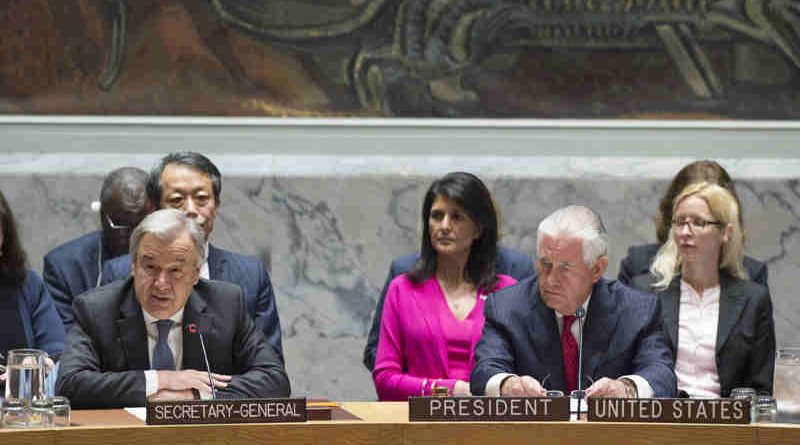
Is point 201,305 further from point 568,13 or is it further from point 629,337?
point 568,13

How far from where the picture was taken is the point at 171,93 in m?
8.70

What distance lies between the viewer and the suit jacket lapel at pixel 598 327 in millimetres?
5727

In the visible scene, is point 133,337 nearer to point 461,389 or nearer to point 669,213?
point 461,389

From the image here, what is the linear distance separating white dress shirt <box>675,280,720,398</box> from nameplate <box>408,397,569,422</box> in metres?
1.61

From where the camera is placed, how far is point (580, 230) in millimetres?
5656

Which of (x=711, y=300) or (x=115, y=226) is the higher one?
(x=115, y=226)

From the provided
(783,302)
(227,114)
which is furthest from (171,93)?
(783,302)

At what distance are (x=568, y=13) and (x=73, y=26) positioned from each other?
9.22 feet

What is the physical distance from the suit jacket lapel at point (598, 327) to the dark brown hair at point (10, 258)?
8.26 feet

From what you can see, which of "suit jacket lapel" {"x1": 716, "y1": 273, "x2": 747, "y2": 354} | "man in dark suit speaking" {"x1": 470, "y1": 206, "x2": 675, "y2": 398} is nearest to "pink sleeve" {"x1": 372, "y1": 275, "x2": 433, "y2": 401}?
"man in dark suit speaking" {"x1": 470, "y1": 206, "x2": 675, "y2": 398}

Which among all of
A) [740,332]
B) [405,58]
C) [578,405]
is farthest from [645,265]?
[578,405]

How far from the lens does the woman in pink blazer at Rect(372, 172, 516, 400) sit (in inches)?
258

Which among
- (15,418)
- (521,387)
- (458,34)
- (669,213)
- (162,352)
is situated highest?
(458,34)

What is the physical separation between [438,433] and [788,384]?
1175mm
